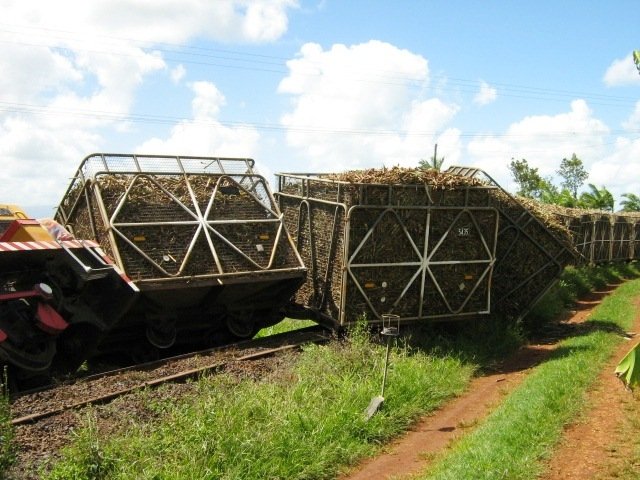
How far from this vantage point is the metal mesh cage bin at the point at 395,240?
13.3 m

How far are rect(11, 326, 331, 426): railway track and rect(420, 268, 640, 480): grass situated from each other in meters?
3.95

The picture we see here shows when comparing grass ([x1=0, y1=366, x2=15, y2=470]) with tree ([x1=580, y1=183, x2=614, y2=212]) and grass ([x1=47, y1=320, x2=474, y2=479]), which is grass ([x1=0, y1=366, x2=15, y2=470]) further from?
tree ([x1=580, y1=183, x2=614, y2=212])

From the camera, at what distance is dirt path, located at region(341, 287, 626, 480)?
8.20 metres

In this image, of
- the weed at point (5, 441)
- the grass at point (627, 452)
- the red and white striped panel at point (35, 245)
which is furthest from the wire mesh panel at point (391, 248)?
the weed at point (5, 441)

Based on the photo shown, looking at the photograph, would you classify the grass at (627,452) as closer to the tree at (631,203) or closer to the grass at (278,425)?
the grass at (278,425)

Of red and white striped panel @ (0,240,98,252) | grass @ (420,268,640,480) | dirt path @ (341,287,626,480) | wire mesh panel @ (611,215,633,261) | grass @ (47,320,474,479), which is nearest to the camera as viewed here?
grass @ (47,320,474,479)

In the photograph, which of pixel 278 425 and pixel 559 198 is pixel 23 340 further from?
pixel 559 198

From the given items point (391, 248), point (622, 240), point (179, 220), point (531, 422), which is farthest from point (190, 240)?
point (622, 240)

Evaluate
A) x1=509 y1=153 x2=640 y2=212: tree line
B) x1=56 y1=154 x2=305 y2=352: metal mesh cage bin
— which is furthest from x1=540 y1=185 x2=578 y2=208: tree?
x1=56 y1=154 x2=305 y2=352: metal mesh cage bin

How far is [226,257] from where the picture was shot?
1259 cm

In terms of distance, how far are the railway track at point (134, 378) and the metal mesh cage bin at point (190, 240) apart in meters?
1.01

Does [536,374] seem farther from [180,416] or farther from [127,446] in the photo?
[127,446]

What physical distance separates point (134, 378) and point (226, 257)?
3194mm

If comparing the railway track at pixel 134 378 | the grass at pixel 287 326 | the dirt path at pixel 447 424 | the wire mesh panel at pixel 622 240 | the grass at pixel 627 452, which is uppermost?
the wire mesh panel at pixel 622 240
